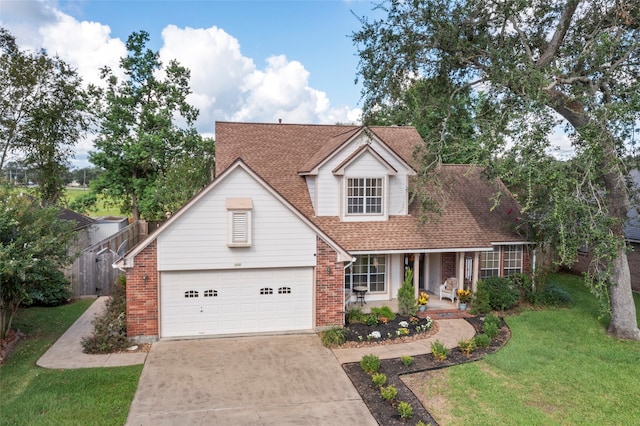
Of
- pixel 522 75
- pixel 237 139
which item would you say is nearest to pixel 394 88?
pixel 522 75

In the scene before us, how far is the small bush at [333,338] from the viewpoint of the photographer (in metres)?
11.8

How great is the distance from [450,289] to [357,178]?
18.5 feet

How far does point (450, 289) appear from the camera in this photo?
1633cm

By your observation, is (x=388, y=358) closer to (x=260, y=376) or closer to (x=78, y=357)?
(x=260, y=376)

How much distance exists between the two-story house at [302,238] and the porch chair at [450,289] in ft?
1.02

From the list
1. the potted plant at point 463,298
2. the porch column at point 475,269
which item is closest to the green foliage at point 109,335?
the potted plant at point 463,298

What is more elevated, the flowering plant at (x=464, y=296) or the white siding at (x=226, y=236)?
the white siding at (x=226, y=236)

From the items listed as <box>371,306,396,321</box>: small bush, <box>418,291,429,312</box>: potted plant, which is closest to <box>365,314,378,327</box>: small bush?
<box>371,306,396,321</box>: small bush

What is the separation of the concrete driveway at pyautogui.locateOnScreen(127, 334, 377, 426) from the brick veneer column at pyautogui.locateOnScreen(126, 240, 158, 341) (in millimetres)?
604

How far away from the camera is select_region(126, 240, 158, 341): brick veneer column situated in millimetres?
11867

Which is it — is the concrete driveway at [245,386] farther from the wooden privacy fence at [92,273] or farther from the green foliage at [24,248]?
A: the wooden privacy fence at [92,273]

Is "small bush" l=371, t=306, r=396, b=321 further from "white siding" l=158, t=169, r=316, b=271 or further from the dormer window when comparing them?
the dormer window

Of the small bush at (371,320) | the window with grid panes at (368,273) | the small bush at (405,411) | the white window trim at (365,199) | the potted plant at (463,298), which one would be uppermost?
the white window trim at (365,199)

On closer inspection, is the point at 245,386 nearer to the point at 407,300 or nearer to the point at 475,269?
the point at 407,300
